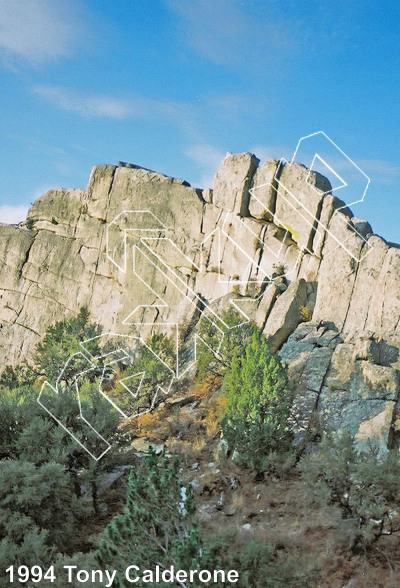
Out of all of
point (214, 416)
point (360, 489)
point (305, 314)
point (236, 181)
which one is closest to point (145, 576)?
point (360, 489)

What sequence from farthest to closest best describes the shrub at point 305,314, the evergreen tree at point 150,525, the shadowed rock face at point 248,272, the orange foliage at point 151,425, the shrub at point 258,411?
the shrub at point 305,314 → the orange foliage at point 151,425 → the shadowed rock face at point 248,272 → the shrub at point 258,411 → the evergreen tree at point 150,525

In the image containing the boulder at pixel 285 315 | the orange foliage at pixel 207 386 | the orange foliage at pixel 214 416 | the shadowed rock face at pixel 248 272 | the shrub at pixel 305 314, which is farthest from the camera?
the shrub at pixel 305 314

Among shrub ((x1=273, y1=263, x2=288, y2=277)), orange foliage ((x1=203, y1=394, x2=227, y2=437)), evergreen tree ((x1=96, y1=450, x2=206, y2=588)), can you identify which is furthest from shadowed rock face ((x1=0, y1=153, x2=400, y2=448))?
evergreen tree ((x1=96, y1=450, x2=206, y2=588))

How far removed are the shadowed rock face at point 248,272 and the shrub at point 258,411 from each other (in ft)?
5.28

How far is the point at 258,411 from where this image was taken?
56.4 feet

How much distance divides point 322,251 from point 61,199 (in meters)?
25.7

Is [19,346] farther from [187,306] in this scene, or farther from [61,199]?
[187,306]

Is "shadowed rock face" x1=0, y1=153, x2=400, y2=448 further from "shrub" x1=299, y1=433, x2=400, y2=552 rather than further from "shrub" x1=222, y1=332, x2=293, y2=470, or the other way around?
"shrub" x1=299, y1=433, x2=400, y2=552

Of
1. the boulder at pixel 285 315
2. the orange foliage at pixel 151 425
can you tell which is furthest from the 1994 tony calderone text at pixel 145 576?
the boulder at pixel 285 315

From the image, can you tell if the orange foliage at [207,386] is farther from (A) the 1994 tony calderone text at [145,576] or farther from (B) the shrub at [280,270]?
(A) the 1994 tony calderone text at [145,576]

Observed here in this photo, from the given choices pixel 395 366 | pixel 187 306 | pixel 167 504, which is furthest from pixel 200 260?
pixel 167 504

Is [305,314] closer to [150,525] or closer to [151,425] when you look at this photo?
[151,425]

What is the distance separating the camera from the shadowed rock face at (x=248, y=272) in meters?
20.6

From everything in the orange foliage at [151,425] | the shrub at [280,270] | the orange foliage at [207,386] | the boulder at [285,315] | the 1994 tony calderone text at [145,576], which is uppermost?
the shrub at [280,270]
